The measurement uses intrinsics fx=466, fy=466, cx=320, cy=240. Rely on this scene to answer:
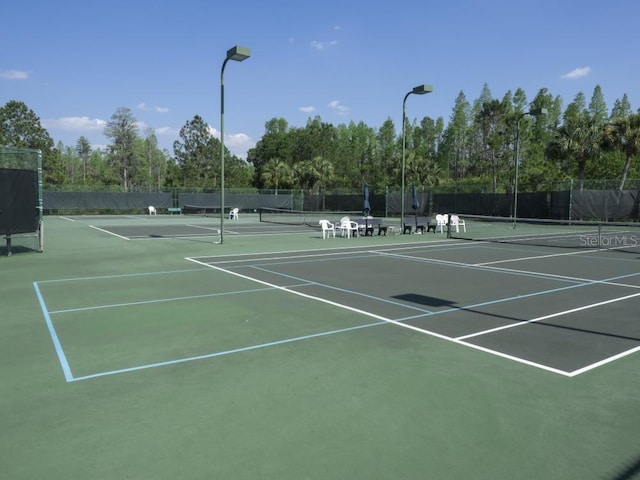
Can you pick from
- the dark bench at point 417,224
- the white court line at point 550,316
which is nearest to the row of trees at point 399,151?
the dark bench at point 417,224

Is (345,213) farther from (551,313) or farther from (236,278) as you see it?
(551,313)

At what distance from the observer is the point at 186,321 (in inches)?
269

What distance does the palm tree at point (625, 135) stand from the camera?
3684 cm

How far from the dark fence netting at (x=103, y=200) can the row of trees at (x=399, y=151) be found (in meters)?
4.52

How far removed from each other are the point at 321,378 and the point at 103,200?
1763 inches

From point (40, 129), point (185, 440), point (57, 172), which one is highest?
point (40, 129)

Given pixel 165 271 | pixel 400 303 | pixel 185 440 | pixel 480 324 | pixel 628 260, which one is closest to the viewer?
pixel 185 440

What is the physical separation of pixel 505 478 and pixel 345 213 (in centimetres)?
4630

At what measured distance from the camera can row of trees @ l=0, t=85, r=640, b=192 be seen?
41.4 metres

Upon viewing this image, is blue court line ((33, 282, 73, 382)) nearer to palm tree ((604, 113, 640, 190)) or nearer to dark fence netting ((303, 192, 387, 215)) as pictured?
dark fence netting ((303, 192, 387, 215))

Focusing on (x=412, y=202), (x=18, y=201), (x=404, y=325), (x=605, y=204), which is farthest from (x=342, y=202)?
(x=404, y=325)

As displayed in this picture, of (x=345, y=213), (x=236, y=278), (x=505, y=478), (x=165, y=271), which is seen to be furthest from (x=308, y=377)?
(x=345, y=213)

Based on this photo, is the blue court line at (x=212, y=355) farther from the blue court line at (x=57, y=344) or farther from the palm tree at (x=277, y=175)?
the palm tree at (x=277, y=175)

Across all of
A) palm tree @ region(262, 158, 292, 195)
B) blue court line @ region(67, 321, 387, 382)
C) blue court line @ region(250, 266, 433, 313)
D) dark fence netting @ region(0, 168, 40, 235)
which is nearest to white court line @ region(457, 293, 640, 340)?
blue court line @ region(250, 266, 433, 313)
